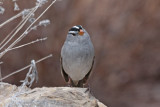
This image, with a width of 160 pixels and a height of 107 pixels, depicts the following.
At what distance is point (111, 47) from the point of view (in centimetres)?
682

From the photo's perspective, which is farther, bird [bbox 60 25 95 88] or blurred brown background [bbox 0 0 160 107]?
blurred brown background [bbox 0 0 160 107]

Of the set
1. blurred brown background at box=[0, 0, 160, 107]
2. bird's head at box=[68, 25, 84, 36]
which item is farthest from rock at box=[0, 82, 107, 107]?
blurred brown background at box=[0, 0, 160, 107]

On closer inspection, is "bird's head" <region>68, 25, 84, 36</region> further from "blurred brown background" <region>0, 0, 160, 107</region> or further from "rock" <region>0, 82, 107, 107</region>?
"blurred brown background" <region>0, 0, 160, 107</region>

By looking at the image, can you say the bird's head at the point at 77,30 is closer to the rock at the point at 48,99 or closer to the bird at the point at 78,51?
the bird at the point at 78,51

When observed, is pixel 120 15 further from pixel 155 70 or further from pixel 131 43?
pixel 155 70

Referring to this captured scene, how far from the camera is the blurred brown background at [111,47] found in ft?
21.3

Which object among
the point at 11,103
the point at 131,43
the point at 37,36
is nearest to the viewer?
the point at 11,103

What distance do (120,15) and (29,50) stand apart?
4.65 ft

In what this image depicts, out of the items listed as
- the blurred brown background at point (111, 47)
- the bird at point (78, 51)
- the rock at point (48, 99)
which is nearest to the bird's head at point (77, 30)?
the bird at point (78, 51)

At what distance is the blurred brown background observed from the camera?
255 inches

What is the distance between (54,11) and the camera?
6453 millimetres

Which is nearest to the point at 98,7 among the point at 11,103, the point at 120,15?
the point at 120,15

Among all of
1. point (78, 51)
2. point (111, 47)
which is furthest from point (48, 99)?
point (111, 47)

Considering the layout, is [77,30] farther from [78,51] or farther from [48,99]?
[48,99]
